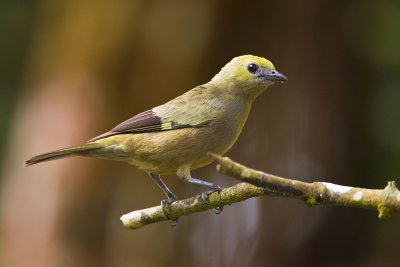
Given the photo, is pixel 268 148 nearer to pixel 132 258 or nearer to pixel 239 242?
pixel 239 242

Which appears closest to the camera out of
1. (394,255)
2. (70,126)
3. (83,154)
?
(83,154)

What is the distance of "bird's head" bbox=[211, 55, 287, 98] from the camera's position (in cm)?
534

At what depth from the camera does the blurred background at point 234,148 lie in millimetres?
7590

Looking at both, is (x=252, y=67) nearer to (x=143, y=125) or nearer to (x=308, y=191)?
(x=143, y=125)

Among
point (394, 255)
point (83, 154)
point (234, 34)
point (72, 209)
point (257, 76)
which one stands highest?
point (234, 34)

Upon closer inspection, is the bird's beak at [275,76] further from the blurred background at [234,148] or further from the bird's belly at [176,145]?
the blurred background at [234,148]

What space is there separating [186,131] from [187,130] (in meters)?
0.01

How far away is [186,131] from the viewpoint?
5.07 meters

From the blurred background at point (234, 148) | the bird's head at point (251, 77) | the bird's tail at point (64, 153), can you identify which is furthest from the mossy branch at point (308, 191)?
the blurred background at point (234, 148)

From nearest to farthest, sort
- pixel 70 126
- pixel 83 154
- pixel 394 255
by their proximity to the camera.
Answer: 1. pixel 83 154
2. pixel 394 255
3. pixel 70 126

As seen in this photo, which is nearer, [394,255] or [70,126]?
[394,255]

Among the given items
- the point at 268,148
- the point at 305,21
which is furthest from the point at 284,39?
the point at 268,148

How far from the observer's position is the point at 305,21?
7.82 meters

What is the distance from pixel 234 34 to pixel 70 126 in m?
2.25
